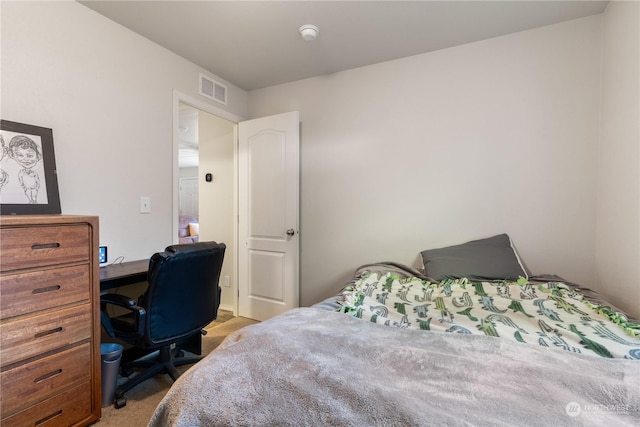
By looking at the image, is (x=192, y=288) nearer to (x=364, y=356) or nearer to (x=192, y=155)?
(x=364, y=356)

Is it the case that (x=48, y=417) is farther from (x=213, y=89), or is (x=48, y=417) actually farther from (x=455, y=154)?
(x=455, y=154)

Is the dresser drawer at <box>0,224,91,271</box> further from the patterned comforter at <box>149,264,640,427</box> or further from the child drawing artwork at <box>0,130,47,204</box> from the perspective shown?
the patterned comforter at <box>149,264,640,427</box>

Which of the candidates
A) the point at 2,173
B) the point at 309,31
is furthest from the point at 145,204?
the point at 309,31

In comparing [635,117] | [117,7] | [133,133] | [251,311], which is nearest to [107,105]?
[133,133]

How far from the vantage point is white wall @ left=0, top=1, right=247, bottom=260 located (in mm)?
1656

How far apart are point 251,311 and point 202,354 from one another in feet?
2.57

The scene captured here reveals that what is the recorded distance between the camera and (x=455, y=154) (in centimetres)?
236

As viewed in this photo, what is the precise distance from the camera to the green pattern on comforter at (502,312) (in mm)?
1073

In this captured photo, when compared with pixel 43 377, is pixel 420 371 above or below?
above

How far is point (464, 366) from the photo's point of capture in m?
0.84

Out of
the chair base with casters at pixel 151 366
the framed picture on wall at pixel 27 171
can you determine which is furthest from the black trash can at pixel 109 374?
the framed picture on wall at pixel 27 171

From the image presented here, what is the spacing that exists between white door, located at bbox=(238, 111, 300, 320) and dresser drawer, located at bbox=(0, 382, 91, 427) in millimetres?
1619

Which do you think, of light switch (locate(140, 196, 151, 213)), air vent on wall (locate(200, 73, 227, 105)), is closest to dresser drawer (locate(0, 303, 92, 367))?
light switch (locate(140, 196, 151, 213))

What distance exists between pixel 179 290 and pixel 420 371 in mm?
1446
